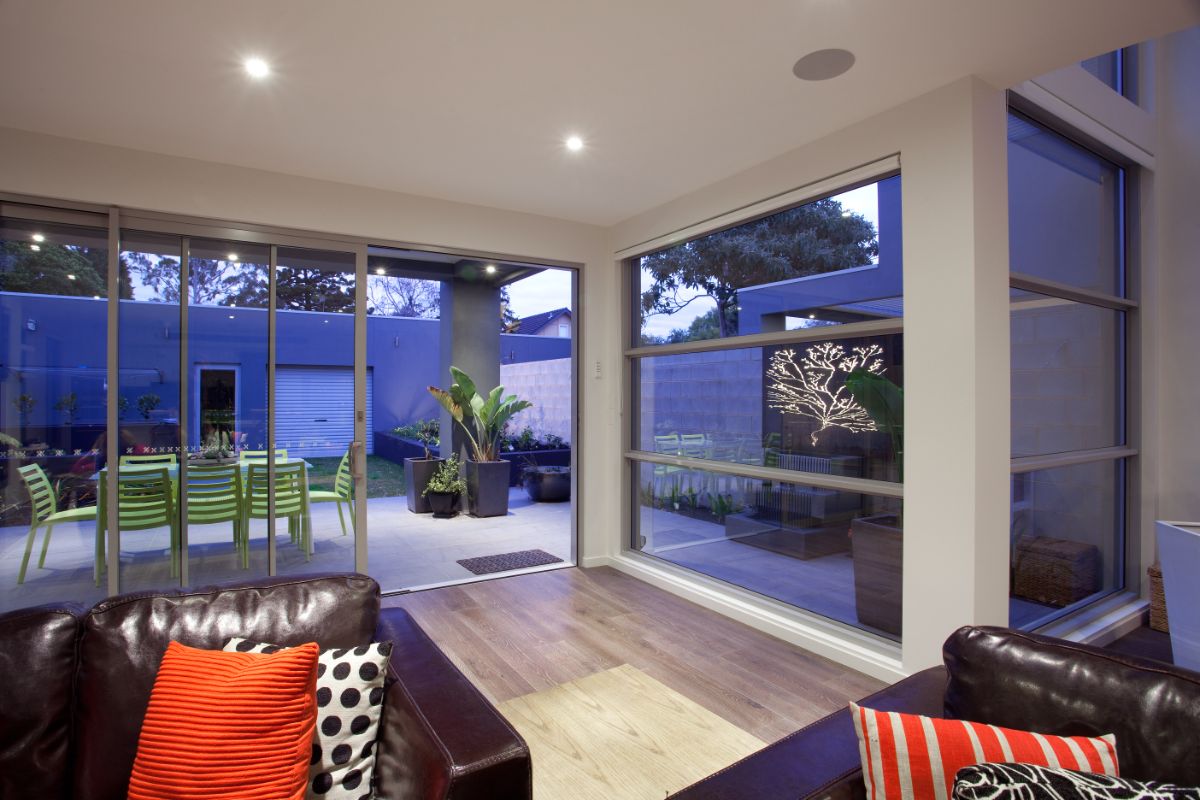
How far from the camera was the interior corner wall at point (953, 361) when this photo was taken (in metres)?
Answer: 2.41

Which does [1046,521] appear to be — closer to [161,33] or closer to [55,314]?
[161,33]

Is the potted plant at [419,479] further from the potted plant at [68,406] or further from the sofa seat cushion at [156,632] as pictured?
the sofa seat cushion at [156,632]

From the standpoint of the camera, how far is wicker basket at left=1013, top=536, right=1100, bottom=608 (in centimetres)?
294

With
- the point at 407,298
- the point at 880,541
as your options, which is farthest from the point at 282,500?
the point at 407,298

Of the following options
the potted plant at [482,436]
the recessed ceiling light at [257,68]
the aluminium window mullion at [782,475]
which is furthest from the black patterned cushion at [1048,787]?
the potted plant at [482,436]

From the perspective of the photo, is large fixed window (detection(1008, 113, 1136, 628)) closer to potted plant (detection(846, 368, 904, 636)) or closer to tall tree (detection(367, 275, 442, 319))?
potted plant (detection(846, 368, 904, 636))

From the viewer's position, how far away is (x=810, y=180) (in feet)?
10.2

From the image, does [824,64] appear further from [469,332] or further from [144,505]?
[469,332]

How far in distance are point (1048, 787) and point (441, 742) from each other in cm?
98

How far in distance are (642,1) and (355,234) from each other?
7.81 ft

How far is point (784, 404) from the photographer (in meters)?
3.35

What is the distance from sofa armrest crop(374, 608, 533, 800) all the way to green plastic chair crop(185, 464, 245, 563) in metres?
2.48

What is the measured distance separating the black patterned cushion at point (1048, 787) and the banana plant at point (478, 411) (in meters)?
6.12

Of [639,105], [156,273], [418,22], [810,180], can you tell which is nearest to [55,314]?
[156,273]
